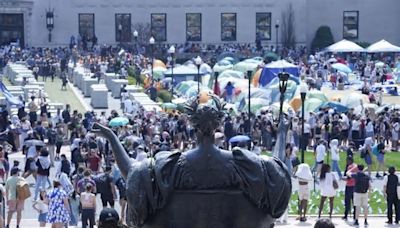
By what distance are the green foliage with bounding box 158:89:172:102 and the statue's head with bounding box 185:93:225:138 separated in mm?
39995

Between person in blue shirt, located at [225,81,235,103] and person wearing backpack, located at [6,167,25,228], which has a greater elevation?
person wearing backpack, located at [6,167,25,228]

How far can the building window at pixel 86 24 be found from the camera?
75938mm

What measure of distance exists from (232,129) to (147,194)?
27.3m

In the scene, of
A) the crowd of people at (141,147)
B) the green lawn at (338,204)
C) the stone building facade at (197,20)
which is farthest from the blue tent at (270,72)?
the stone building facade at (197,20)

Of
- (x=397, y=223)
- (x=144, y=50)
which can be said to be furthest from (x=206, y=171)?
(x=144, y=50)

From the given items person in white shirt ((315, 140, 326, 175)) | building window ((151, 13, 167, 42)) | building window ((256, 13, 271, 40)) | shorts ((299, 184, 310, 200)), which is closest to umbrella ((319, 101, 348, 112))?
person in white shirt ((315, 140, 326, 175))

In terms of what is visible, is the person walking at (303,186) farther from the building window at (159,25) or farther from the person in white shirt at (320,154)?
the building window at (159,25)

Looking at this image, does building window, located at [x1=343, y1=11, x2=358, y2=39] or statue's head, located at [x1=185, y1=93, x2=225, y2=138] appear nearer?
statue's head, located at [x1=185, y1=93, x2=225, y2=138]

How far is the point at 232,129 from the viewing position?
32.1m

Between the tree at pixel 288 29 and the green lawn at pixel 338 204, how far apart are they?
5246 cm

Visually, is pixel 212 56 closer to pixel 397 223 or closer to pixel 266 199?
pixel 397 223

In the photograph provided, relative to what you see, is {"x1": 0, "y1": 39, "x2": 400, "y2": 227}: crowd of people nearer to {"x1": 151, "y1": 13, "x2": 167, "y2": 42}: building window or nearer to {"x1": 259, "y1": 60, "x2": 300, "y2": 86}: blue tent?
{"x1": 259, "y1": 60, "x2": 300, "y2": 86}: blue tent

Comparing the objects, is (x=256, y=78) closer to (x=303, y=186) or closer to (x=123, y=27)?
(x=123, y=27)

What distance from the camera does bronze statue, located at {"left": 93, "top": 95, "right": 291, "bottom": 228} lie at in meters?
4.82
